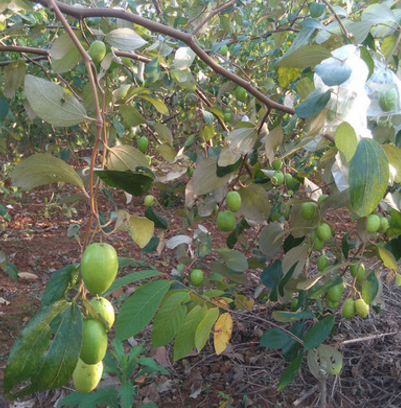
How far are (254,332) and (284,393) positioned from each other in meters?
0.46

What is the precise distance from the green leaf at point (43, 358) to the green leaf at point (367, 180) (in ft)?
1.61

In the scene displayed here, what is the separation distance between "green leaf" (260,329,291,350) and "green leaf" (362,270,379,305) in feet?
1.28

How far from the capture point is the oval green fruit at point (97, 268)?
0.56 metres

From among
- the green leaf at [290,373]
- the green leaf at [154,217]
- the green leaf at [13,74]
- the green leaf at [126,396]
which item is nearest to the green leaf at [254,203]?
the green leaf at [154,217]

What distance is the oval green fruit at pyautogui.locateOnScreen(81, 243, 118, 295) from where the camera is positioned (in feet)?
1.82

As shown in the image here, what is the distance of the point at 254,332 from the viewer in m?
2.37

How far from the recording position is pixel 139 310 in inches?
33.1

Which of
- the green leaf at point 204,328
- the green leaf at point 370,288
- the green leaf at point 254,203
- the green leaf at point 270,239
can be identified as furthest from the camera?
the green leaf at point 270,239

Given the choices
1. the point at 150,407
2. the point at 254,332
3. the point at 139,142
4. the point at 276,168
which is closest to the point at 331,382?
Answer: the point at 254,332

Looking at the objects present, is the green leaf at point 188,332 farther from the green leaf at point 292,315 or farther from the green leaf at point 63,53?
the green leaf at point 63,53

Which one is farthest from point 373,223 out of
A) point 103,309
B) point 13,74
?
point 13,74

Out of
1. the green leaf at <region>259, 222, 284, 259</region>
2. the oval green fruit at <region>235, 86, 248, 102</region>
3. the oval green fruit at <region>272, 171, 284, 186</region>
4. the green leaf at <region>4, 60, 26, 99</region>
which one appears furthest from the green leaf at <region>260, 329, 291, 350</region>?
the green leaf at <region>4, 60, 26, 99</region>

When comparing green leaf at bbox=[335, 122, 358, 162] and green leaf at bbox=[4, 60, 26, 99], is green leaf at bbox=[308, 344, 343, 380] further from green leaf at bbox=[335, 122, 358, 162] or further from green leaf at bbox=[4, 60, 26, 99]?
green leaf at bbox=[4, 60, 26, 99]

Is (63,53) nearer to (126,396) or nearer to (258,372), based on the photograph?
(126,396)
